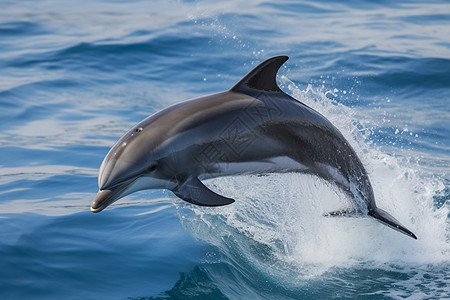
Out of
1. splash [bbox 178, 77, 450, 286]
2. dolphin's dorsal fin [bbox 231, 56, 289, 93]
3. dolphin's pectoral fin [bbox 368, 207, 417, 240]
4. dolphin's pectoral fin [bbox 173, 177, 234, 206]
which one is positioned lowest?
splash [bbox 178, 77, 450, 286]

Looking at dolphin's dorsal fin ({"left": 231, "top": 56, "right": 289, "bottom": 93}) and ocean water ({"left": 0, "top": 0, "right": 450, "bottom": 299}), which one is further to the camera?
ocean water ({"left": 0, "top": 0, "right": 450, "bottom": 299})

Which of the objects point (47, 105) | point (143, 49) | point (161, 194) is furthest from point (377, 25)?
point (161, 194)

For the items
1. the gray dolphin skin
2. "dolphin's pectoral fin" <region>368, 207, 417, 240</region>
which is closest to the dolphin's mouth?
the gray dolphin skin

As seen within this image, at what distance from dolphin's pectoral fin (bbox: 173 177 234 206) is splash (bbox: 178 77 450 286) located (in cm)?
111

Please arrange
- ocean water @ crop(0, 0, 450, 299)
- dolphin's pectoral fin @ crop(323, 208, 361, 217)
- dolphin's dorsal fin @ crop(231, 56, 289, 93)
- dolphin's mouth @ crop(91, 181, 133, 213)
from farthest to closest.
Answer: dolphin's pectoral fin @ crop(323, 208, 361, 217) < ocean water @ crop(0, 0, 450, 299) < dolphin's dorsal fin @ crop(231, 56, 289, 93) < dolphin's mouth @ crop(91, 181, 133, 213)

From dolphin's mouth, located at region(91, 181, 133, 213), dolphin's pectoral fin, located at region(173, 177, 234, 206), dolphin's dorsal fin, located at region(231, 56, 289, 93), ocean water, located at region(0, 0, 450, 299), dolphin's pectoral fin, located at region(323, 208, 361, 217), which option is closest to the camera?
dolphin's mouth, located at region(91, 181, 133, 213)

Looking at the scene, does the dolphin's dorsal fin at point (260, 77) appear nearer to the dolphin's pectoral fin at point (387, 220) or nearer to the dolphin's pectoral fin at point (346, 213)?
the dolphin's pectoral fin at point (346, 213)

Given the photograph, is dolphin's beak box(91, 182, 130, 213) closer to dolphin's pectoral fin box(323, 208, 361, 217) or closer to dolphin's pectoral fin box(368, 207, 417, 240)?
dolphin's pectoral fin box(323, 208, 361, 217)

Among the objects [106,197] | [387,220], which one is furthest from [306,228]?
[106,197]

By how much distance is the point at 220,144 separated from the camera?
520 centimetres

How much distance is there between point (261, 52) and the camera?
44.0 ft

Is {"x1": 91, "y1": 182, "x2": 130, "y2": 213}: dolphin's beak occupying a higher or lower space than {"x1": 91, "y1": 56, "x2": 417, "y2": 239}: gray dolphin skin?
lower

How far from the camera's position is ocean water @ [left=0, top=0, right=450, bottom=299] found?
19.6 feet

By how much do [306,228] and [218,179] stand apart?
101 cm
